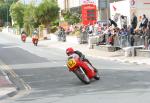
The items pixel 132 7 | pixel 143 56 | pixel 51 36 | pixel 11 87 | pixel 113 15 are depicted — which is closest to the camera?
pixel 11 87

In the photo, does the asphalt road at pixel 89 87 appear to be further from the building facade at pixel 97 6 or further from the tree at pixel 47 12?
the tree at pixel 47 12

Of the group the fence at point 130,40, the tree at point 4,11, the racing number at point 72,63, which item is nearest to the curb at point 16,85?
the racing number at point 72,63

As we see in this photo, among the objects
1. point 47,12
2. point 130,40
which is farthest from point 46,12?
point 130,40

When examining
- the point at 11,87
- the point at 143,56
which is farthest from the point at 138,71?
the point at 143,56

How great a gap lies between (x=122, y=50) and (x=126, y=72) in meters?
12.0

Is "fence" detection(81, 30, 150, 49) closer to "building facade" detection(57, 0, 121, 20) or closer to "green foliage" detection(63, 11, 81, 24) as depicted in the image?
"building facade" detection(57, 0, 121, 20)

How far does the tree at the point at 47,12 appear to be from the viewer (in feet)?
230

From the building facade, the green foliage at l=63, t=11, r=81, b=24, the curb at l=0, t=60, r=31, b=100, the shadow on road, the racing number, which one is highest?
the building facade

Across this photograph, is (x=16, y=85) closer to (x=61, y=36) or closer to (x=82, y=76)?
(x=82, y=76)

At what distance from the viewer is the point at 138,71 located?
2111 centimetres

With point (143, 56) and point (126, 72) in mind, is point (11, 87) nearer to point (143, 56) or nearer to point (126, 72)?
point (126, 72)

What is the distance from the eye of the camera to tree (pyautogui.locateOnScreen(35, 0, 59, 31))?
70062mm

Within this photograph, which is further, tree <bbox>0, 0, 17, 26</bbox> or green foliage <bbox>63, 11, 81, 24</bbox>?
tree <bbox>0, 0, 17, 26</bbox>

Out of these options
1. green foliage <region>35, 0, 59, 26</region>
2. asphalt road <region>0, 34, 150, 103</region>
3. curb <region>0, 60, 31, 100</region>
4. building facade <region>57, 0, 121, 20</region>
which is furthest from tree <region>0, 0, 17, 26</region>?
asphalt road <region>0, 34, 150, 103</region>
